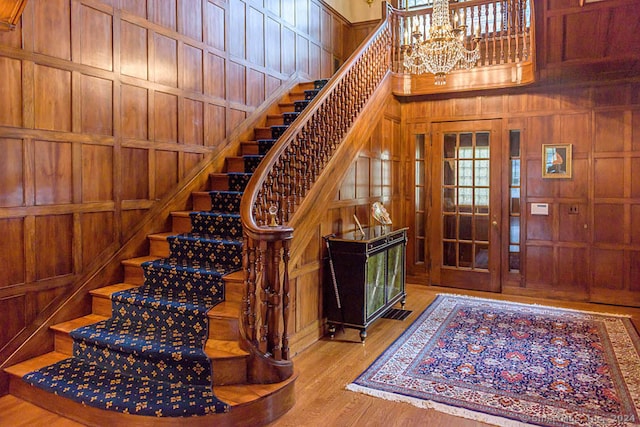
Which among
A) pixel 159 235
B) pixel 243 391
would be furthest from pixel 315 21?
pixel 243 391

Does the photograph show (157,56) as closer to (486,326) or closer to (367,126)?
(367,126)

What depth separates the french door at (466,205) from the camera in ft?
19.7

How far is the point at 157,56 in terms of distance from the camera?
4.14m

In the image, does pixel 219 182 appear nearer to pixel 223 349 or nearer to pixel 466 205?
pixel 223 349

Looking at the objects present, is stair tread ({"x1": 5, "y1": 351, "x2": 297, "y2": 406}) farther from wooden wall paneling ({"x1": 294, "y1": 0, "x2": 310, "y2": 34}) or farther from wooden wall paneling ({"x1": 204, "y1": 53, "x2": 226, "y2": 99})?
wooden wall paneling ({"x1": 294, "y1": 0, "x2": 310, "y2": 34})

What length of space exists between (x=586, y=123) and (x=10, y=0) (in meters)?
5.69

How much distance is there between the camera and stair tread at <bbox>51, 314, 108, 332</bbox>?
3279mm

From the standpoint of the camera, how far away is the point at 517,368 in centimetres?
352

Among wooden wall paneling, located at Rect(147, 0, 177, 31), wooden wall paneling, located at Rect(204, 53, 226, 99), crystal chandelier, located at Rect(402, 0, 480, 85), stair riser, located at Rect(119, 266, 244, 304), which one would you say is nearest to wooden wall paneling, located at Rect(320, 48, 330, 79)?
wooden wall paneling, located at Rect(204, 53, 226, 99)

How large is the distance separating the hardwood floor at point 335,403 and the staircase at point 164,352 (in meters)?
0.09

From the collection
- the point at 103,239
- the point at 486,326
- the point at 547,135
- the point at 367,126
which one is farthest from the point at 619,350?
the point at 103,239

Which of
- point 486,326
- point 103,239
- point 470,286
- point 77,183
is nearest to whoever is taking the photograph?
point 77,183

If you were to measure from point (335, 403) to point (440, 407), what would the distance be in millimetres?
667

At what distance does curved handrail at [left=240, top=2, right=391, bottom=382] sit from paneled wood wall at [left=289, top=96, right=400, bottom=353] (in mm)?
438
